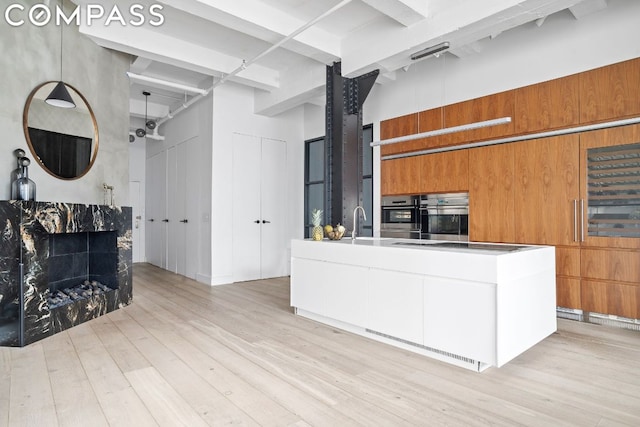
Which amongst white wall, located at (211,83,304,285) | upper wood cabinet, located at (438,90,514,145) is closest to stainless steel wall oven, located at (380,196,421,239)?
upper wood cabinet, located at (438,90,514,145)

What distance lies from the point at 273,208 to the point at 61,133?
3494mm

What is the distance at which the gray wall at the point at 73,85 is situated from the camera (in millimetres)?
3451

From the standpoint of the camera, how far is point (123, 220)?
4.60m

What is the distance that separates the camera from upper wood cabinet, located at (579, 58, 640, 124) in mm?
3525

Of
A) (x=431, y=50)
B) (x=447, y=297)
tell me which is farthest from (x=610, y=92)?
(x=447, y=297)

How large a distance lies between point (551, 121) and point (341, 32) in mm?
2547

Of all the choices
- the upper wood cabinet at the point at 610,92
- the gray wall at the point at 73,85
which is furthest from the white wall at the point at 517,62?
the gray wall at the point at 73,85

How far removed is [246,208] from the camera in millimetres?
6480

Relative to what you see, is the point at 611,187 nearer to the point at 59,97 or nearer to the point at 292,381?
the point at 292,381

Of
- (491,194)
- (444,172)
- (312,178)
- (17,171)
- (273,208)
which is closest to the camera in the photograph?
(17,171)

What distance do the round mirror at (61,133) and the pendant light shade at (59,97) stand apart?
0.08 m

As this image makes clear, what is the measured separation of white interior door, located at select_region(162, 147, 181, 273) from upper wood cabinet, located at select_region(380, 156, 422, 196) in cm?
398

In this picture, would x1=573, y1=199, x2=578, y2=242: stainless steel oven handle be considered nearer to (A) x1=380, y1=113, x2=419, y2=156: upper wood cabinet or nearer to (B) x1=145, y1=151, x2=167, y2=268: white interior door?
(A) x1=380, y1=113, x2=419, y2=156: upper wood cabinet

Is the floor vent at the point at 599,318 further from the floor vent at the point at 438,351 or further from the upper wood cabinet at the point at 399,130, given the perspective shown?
the upper wood cabinet at the point at 399,130
